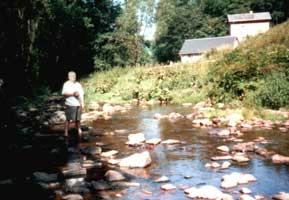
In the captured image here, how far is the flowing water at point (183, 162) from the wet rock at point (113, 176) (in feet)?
0.54

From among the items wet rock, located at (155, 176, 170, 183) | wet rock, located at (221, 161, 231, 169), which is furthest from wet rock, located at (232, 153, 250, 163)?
wet rock, located at (155, 176, 170, 183)

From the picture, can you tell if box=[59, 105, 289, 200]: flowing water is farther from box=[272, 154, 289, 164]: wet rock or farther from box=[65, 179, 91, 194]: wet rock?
box=[65, 179, 91, 194]: wet rock

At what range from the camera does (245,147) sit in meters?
9.63

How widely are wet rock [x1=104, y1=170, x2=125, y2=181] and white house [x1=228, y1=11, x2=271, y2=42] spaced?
6635 cm

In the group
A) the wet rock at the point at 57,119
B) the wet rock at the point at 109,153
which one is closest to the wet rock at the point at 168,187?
the wet rock at the point at 109,153

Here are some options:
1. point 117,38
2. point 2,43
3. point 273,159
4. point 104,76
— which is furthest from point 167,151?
point 117,38

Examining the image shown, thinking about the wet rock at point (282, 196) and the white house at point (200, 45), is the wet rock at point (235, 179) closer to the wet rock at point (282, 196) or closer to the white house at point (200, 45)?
the wet rock at point (282, 196)

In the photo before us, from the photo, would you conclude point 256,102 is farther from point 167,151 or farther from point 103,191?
point 103,191

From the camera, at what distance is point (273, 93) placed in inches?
614

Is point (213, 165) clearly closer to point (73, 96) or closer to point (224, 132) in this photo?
point (224, 132)

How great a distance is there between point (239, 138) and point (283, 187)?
4346mm

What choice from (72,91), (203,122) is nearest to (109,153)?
(72,91)

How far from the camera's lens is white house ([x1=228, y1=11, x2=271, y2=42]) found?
71037 mm

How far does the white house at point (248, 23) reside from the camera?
233ft
